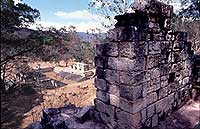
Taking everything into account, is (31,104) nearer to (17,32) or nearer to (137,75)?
(17,32)

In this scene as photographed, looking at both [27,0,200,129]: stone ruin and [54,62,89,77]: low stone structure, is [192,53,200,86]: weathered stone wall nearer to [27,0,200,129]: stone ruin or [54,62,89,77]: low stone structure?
[27,0,200,129]: stone ruin

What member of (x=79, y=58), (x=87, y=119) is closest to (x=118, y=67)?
(x=87, y=119)

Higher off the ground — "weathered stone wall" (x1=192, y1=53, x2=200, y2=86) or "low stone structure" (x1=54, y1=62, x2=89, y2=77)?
"weathered stone wall" (x1=192, y1=53, x2=200, y2=86)

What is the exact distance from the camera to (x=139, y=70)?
13.4 ft

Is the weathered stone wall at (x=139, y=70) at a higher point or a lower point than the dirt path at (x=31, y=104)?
higher

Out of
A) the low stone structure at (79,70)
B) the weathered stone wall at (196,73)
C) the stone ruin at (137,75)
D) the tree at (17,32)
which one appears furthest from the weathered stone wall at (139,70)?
the low stone structure at (79,70)

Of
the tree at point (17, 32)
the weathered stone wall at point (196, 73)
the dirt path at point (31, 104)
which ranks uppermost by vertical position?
the tree at point (17, 32)

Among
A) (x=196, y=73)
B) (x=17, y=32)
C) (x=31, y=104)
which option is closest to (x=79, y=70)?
(x=31, y=104)

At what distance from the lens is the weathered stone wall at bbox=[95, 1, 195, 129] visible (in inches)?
160

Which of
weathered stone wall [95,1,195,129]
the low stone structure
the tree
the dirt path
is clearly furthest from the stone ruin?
the low stone structure

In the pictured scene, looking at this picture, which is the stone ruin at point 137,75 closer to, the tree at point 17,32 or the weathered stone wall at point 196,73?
the weathered stone wall at point 196,73

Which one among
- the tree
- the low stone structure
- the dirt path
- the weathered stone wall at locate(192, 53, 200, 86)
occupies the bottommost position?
Result: the dirt path

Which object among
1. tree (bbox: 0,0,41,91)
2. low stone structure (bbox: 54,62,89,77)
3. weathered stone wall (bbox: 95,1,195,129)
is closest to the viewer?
weathered stone wall (bbox: 95,1,195,129)

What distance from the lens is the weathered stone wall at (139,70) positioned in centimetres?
406
